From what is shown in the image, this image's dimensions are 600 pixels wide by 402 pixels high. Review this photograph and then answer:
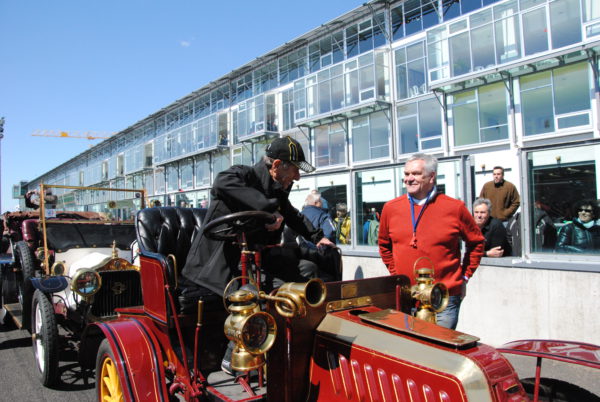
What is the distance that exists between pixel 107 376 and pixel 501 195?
200 inches

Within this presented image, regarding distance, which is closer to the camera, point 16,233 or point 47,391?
point 47,391

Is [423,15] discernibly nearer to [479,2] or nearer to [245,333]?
[479,2]

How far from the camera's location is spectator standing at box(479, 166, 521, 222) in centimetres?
572

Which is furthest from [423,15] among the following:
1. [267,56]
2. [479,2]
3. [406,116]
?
[267,56]

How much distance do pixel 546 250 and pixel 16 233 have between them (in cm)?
772

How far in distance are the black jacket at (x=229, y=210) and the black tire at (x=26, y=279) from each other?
308cm

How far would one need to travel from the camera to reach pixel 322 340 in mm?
1960

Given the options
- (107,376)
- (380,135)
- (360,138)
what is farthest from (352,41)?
(107,376)

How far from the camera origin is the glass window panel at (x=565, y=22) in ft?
45.9

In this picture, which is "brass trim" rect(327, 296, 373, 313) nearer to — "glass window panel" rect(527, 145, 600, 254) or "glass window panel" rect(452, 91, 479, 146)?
"glass window panel" rect(527, 145, 600, 254)

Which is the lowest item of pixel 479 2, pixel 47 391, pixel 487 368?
pixel 47 391

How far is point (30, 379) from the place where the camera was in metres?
4.34

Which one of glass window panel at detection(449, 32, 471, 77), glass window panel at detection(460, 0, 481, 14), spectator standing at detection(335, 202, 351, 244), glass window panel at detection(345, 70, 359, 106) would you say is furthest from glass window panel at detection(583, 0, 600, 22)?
spectator standing at detection(335, 202, 351, 244)

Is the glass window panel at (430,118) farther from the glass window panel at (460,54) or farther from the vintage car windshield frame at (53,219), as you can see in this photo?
the vintage car windshield frame at (53,219)
